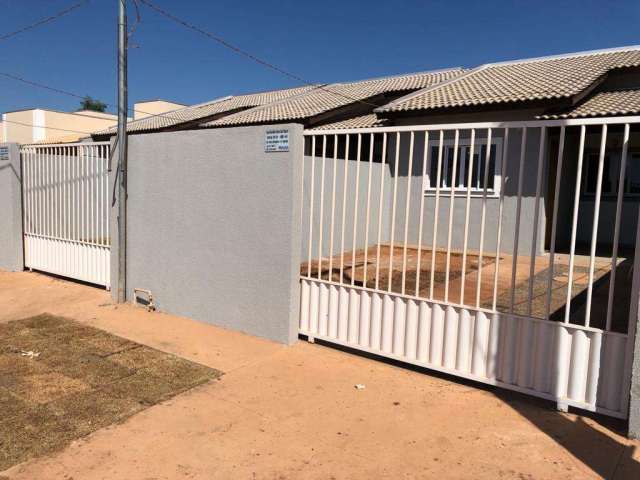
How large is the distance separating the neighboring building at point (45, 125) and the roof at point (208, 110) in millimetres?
15512

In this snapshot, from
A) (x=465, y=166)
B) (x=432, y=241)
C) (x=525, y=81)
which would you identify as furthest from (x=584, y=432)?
(x=525, y=81)

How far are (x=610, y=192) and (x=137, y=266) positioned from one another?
37.5 feet

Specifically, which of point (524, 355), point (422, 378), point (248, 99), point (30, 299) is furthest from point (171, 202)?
point (248, 99)

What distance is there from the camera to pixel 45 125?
34.5m

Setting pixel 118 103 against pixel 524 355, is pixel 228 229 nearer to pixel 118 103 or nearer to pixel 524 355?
pixel 118 103

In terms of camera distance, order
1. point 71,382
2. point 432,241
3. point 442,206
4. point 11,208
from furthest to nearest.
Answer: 1. point 442,206
2. point 11,208
3. point 432,241
4. point 71,382

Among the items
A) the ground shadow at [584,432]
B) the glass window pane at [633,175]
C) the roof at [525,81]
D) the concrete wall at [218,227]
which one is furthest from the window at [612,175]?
the concrete wall at [218,227]

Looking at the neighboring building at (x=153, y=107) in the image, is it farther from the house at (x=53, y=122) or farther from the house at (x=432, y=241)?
the house at (x=432, y=241)

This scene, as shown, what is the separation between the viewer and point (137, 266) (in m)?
6.52

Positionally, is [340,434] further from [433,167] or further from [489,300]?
[433,167]

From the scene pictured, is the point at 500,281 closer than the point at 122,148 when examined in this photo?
No

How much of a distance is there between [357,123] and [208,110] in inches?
381

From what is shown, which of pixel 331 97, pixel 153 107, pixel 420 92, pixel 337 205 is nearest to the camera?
pixel 337 205

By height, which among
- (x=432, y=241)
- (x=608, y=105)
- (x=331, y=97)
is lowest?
(x=432, y=241)
